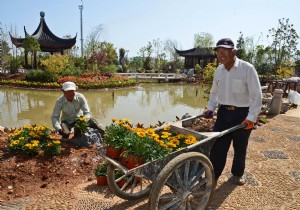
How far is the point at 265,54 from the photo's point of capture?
29.0m

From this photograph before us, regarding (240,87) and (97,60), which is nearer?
(240,87)

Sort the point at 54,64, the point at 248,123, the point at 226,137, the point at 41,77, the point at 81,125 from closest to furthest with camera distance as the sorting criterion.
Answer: the point at 248,123
the point at 226,137
the point at 81,125
the point at 41,77
the point at 54,64

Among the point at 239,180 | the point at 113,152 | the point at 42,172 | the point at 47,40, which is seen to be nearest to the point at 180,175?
the point at 113,152

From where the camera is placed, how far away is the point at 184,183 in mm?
2482

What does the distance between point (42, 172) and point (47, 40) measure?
→ 26808 mm

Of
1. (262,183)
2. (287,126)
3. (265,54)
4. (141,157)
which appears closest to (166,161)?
(141,157)

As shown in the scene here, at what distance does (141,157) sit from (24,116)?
9413mm

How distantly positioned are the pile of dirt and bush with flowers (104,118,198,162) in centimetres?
124

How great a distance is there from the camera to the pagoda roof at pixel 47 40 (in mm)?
26994

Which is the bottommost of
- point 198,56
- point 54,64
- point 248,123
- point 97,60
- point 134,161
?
point 134,161

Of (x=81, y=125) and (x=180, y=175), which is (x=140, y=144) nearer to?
(x=180, y=175)

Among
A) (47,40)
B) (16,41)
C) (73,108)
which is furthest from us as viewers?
(47,40)

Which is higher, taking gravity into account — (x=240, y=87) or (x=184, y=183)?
(x=240, y=87)

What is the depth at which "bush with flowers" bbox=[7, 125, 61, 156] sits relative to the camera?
13.2 ft
